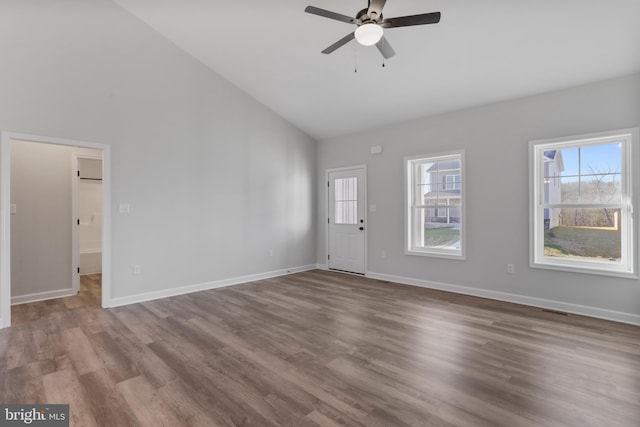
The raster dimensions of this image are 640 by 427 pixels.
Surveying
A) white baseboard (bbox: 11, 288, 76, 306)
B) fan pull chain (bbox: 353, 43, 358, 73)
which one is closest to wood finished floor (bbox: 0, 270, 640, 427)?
white baseboard (bbox: 11, 288, 76, 306)

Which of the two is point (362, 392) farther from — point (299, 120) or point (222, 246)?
point (299, 120)

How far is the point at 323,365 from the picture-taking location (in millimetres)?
2520

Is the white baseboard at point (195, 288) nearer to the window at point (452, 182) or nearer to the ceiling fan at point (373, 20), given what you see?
the window at point (452, 182)

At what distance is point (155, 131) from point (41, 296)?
2.91 metres

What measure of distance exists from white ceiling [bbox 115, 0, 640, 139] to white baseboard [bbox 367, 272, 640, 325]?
2.72 meters

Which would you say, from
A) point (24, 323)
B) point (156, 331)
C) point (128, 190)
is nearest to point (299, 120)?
point (128, 190)

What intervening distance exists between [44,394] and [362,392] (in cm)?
218

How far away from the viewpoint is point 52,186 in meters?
4.53

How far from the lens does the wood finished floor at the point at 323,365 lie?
6.31 feet

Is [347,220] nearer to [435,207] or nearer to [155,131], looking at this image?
[435,207]

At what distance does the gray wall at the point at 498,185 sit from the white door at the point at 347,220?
23cm

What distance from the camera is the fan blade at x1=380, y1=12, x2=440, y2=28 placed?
2494 millimetres

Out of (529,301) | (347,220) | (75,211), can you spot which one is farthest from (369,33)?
(75,211)

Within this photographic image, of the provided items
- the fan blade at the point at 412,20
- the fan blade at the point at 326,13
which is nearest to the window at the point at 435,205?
the fan blade at the point at 412,20
